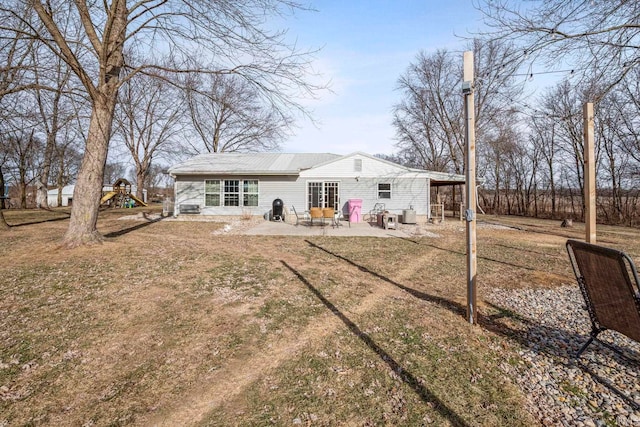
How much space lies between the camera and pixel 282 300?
4.32 m

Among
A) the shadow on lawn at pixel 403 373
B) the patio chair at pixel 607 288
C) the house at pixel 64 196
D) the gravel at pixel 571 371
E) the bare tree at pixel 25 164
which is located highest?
the bare tree at pixel 25 164

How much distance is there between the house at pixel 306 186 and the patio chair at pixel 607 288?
43.3ft

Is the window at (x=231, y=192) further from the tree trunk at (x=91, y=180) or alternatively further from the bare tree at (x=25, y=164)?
the bare tree at (x=25, y=164)

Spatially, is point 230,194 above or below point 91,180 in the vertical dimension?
above

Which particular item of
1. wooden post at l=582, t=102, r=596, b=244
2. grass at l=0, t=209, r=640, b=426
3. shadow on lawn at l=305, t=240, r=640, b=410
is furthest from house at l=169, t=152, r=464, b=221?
wooden post at l=582, t=102, r=596, b=244

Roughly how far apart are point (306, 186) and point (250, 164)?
3.90 meters

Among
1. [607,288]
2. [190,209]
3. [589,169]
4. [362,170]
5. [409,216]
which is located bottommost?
[607,288]

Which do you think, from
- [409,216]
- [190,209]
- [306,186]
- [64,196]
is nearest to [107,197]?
[190,209]

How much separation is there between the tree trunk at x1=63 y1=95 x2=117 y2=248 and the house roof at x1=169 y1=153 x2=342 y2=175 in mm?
9236

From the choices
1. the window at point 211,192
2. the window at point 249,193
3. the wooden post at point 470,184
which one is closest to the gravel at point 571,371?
the wooden post at point 470,184

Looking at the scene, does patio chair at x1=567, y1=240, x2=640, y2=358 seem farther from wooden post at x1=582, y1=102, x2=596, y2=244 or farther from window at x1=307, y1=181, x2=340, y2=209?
window at x1=307, y1=181, x2=340, y2=209

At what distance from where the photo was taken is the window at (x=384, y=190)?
15966mm

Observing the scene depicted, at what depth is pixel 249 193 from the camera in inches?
650

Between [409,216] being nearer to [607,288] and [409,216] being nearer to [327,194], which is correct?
[327,194]
